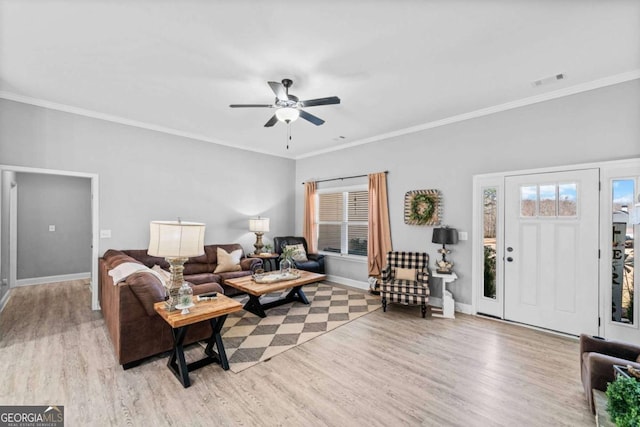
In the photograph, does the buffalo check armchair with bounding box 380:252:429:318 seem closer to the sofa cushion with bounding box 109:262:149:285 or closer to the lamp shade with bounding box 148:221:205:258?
the lamp shade with bounding box 148:221:205:258

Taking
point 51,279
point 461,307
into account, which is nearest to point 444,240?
point 461,307

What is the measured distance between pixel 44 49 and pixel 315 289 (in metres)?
4.82

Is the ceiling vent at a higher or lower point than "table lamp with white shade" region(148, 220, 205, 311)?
higher

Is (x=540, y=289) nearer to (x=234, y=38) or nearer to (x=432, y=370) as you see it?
(x=432, y=370)

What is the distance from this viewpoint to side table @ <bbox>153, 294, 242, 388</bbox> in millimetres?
2238

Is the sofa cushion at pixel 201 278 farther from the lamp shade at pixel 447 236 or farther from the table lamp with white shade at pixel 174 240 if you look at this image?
the lamp shade at pixel 447 236

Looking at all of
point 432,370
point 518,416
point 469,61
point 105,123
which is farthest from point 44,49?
point 518,416

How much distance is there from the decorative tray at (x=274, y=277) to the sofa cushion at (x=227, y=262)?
941mm

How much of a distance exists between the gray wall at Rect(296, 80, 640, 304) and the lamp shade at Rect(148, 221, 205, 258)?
3.58 metres

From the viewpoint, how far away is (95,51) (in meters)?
2.53

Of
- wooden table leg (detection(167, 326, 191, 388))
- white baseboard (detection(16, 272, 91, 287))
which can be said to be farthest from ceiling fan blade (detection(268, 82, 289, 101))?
white baseboard (detection(16, 272, 91, 287))

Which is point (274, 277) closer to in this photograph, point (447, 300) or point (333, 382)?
point (333, 382)

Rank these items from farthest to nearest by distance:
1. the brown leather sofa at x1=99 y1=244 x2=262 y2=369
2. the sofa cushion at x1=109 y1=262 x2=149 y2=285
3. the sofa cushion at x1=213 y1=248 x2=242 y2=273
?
the sofa cushion at x1=213 y1=248 x2=242 y2=273 < the sofa cushion at x1=109 y1=262 x2=149 y2=285 < the brown leather sofa at x1=99 y1=244 x2=262 y2=369

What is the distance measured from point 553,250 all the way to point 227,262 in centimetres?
482
